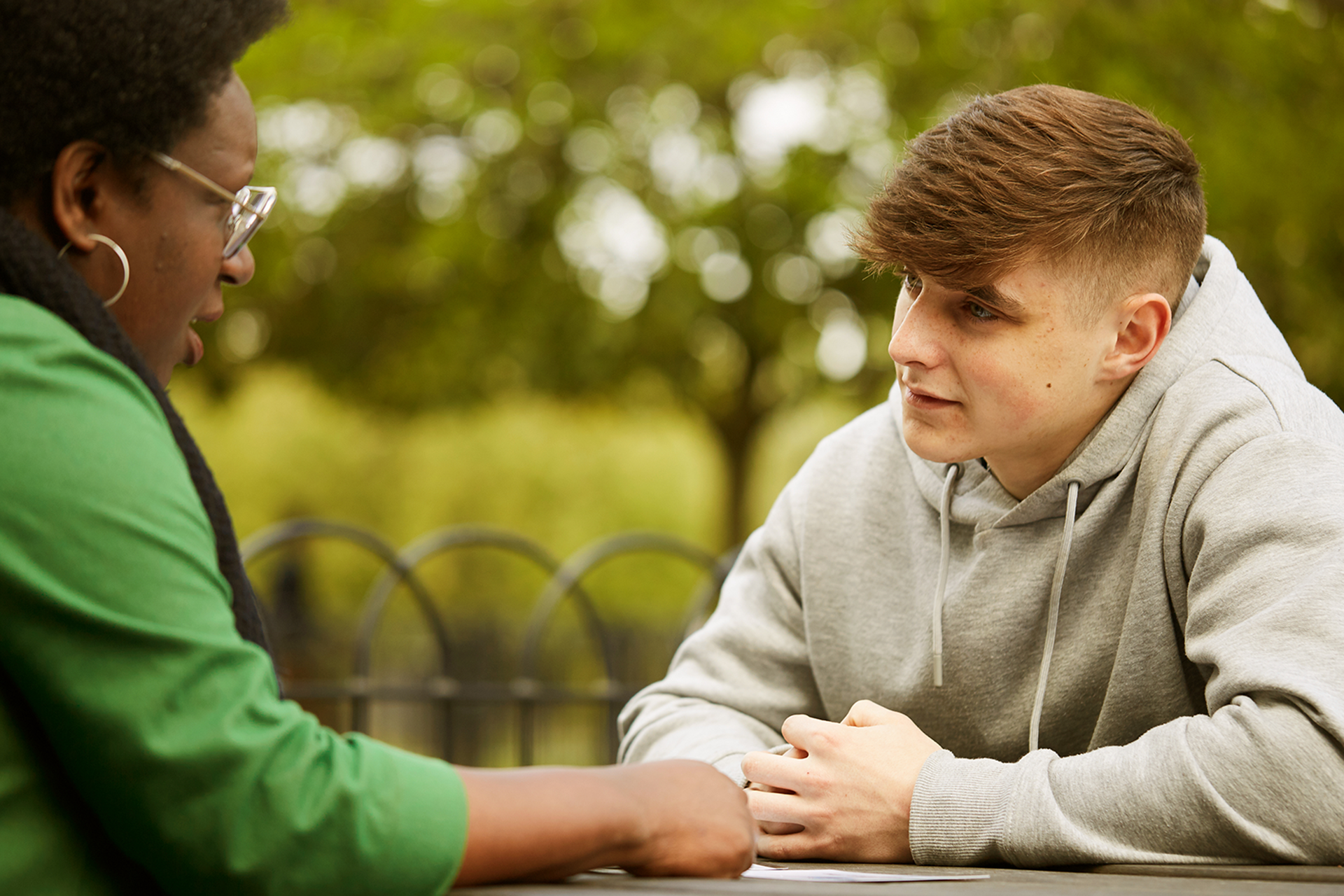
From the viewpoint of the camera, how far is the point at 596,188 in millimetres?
8656

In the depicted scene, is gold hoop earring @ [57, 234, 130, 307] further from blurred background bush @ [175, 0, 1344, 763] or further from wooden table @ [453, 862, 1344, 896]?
blurred background bush @ [175, 0, 1344, 763]

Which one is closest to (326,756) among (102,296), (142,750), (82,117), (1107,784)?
(142,750)

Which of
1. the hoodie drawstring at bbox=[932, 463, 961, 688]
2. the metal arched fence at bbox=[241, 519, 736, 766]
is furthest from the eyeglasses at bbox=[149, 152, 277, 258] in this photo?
the metal arched fence at bbox=[241, 519, 736, 766]

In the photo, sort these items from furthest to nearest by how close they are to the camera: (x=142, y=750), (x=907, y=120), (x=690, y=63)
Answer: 1. (x=690, y=63)
2. (x=907, y=120)
3. (x=142, y=750)

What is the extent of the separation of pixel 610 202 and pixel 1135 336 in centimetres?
682

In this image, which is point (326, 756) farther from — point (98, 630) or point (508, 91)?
point (508, 91)

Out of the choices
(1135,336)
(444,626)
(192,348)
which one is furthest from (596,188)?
(192,348)

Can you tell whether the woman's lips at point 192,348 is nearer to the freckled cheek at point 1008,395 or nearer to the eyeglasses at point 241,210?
the eyeglasses at point 241,210

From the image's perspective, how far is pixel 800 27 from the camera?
7.18 meters

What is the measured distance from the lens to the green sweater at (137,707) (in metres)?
1.19

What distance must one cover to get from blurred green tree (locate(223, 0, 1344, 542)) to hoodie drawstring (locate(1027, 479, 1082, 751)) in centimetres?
454

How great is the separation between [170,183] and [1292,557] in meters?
1.55

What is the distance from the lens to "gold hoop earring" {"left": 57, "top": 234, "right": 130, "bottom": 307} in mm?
1479

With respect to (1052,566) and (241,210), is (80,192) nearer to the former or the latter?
(241,210)
